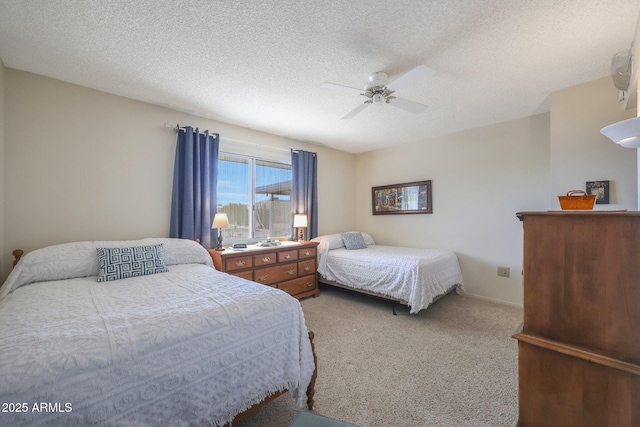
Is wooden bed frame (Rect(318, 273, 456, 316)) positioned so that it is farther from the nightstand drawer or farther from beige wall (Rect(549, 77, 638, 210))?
beige wall (Rect(549, 77, 638, 210))

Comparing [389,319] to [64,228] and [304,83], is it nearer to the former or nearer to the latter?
[304,83]

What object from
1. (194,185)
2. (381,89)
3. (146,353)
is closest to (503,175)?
(381,89)

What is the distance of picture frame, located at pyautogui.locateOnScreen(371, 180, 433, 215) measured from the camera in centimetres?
420

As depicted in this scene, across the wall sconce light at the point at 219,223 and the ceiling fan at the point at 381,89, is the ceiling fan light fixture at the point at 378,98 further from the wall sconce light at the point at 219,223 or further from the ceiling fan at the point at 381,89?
the wall sconce light at the point at 219,223

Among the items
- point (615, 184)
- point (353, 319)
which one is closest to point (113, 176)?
point (353, 319)

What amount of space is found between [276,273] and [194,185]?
1.51 meters

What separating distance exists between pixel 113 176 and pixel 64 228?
25.1 inches

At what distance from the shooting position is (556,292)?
1.03 metres

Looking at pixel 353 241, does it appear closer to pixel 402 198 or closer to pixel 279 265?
pixel 402 198

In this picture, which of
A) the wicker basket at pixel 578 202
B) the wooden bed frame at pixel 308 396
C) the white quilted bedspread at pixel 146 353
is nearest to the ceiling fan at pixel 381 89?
the wicker basket at pixel 578 202

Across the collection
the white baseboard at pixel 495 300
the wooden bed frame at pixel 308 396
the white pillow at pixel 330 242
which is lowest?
the white baseboard at pixel 495 300

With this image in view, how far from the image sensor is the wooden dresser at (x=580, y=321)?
908mm

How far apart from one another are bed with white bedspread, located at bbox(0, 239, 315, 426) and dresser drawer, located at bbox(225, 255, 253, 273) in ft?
3.32

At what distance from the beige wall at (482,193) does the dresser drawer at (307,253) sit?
5.32ft
